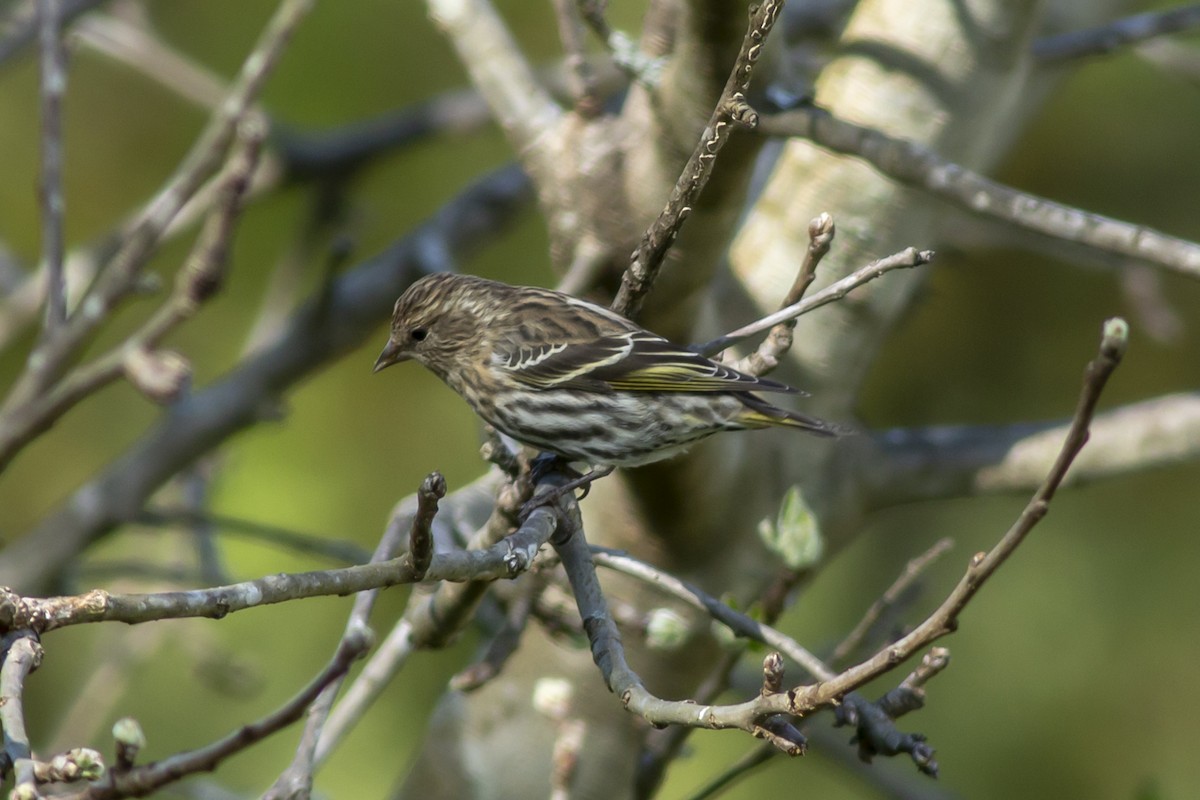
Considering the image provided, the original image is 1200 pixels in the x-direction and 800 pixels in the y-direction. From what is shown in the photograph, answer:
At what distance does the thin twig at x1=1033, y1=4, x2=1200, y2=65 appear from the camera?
135 inches

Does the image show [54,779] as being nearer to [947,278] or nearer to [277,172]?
[277,172]

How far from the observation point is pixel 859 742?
2.27 metres

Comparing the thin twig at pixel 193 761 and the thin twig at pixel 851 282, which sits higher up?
the thin twig at pixel 851 282

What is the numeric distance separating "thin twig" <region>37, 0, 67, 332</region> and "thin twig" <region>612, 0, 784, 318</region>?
5.38 feet

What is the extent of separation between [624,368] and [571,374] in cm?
18

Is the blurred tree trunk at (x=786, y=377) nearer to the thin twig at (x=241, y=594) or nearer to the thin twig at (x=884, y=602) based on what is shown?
the thin twig at (x=884, y=602)

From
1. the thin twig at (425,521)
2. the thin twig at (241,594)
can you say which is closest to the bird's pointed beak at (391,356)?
the thin twig at (241,594)

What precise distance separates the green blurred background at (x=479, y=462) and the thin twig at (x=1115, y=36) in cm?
92

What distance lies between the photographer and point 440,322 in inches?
142

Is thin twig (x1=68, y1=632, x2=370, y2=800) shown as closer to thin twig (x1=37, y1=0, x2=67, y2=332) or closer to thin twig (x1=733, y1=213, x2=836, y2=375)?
thin twig (x1=733, y1=213, x2=836, y2=375)

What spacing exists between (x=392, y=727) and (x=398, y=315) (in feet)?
6.00

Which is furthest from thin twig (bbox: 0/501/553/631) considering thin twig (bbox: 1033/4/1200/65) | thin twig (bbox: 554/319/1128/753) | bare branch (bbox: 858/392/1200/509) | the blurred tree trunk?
thin twig (bbox: 1033/4/1200/65)

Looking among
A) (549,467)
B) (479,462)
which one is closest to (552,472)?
(549,467)

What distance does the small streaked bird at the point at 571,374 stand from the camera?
2945mm
